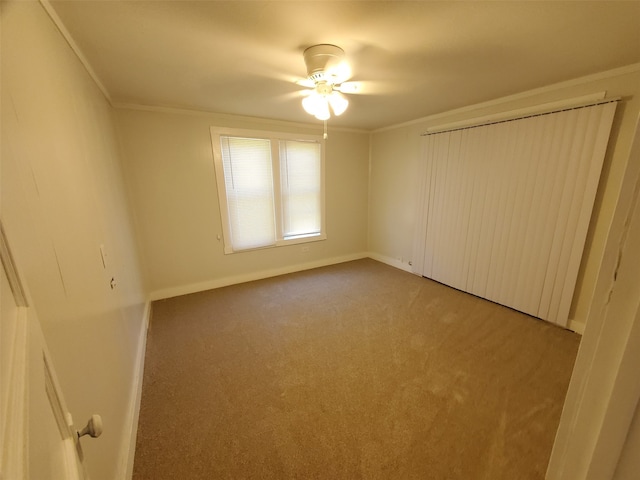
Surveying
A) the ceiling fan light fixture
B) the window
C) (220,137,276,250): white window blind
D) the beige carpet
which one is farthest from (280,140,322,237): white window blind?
the ceiling fan light fixture

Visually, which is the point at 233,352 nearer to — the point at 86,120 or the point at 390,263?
→ the point at 86,120

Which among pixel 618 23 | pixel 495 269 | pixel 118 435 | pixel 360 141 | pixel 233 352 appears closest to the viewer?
pixel 118 435

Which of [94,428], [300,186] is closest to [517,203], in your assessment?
[300,186]

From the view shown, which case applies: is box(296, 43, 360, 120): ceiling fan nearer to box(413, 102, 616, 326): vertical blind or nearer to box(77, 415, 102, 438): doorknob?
box(413, 102, 616, 326): vertical blind

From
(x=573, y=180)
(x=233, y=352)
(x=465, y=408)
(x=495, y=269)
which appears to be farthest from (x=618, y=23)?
(x=233, y=352)

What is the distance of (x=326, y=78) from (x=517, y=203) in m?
2.35

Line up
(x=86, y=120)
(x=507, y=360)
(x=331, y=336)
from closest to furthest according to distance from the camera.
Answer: (x=86, y=120) < (x=507, y=360) < (x=331, y=336)

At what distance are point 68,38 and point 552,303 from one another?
4335 mm

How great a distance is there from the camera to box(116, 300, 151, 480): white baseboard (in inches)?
51.1

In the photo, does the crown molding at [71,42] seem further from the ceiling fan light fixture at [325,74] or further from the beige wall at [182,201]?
the ceiling fan light fixture at [325,74]

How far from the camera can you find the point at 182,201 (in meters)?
3.23

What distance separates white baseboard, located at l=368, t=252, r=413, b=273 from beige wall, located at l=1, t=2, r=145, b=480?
362 cm

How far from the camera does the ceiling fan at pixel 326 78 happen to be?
167 centimetres

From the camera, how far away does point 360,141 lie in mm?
4398
